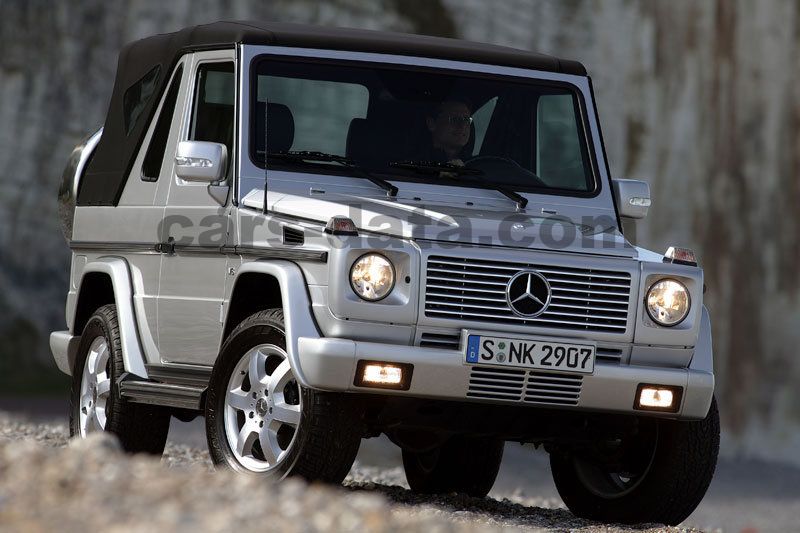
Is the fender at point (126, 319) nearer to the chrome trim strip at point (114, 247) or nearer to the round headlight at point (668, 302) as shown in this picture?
the chrome trim strip at point (114, 247)

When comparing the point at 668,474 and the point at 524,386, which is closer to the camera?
the point at 524,386

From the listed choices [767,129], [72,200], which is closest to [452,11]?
[767,129]

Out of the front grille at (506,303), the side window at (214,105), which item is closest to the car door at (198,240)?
the side window at (214,105)

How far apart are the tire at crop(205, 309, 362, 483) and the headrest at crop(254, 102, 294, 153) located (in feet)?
3.36

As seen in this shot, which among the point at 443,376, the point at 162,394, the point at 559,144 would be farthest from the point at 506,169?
the point at 162,394

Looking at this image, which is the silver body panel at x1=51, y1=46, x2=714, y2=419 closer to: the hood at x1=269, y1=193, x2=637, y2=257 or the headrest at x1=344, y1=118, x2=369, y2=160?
the hood at x1=269, y1=193, x2=637, y2=257

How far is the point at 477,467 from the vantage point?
9.85m

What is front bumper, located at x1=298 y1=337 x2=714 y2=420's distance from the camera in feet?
22.5

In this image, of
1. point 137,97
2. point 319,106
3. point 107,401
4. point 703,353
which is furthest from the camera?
point 137,97

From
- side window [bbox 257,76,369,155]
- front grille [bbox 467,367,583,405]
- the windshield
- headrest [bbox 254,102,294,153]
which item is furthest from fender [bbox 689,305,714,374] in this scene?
headrest [bbox 254,102,294,153]

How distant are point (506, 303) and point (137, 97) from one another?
315cm

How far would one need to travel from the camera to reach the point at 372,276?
6996 mm

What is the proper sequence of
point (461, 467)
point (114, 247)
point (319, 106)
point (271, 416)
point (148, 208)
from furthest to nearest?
point (461, 467) < point (114, 247) < point (148, 208) < point (319, 106) < point (271, 416)

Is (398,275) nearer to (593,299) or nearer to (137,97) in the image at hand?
(593,299)
